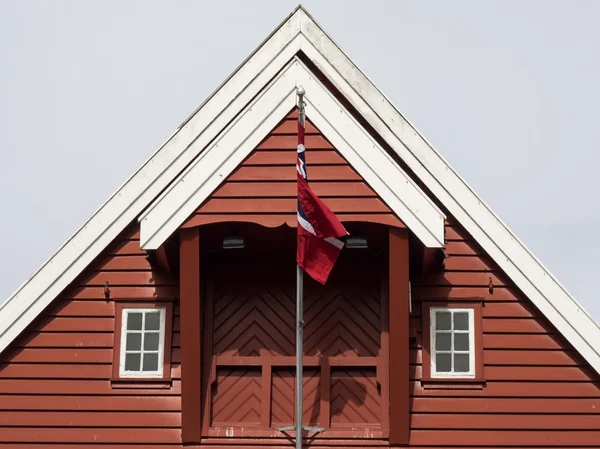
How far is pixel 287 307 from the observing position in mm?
17891

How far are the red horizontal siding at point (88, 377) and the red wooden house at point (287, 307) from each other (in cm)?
3

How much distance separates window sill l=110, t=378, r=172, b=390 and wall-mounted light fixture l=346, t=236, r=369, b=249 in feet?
9.39

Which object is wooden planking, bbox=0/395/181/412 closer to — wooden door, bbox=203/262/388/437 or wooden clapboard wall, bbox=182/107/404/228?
wooden door, bbox=203/262/388/437

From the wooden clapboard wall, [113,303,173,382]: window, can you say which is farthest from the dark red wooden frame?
the wooden clapboard wall

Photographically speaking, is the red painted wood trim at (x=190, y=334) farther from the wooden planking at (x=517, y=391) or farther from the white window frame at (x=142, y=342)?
the wooden planking at (x=517, y=391)

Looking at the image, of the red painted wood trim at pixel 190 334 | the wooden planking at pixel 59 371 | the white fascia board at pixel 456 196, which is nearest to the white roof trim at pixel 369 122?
the white fascia board at pixel 456 196

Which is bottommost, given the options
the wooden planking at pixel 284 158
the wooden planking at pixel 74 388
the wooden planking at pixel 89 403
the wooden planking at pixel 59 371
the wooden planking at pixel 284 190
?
the wooden planking at pixel 89 403

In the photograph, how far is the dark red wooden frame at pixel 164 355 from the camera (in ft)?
57.6

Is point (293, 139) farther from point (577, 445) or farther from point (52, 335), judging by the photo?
point (577, 445)

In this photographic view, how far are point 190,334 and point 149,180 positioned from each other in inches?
91.4

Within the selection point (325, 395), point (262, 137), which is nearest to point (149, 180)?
point (262, 137)

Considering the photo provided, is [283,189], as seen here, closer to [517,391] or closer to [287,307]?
[287,307]

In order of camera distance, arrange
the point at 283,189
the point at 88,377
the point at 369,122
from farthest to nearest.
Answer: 1. the point at 369,122
2. the point at 88,377
3. the point at 283,189

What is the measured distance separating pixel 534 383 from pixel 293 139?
169 inches
